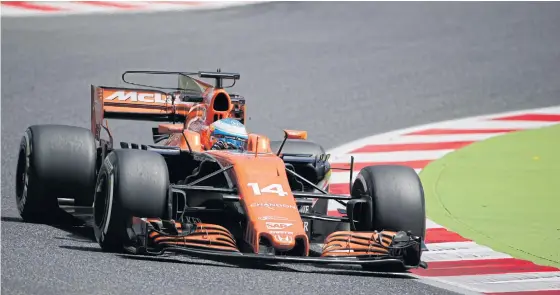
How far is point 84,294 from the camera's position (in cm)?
888

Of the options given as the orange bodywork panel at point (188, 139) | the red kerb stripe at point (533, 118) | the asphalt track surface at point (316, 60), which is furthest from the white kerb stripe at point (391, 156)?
the orange bodywork panel at point (188, 139)

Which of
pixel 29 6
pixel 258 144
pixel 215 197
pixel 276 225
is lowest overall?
pixel 276 225

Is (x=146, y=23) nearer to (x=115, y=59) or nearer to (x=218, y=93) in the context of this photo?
(x=115, y=59)

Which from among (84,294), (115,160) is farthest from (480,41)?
(84,294)

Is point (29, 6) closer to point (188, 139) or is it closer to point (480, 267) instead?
point (188, 139)

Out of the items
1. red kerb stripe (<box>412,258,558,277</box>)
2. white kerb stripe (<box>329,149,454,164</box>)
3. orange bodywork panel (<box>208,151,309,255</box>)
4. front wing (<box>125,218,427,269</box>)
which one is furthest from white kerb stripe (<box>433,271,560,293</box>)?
white kerb stripe (<box>329,149,454,164</box>)

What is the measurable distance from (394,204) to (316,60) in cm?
1046

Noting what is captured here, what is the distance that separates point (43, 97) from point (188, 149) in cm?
737

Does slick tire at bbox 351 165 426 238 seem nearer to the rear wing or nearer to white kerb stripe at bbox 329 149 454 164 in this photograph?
the rear wing

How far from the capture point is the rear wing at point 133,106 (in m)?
13.2

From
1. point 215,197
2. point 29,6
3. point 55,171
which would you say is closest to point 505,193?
point 215,197

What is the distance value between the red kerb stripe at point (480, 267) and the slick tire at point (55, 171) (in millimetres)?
2892

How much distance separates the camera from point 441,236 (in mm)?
12438

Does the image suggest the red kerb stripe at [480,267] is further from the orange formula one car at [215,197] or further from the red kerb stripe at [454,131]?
the red kerb stripe at [454,131]
